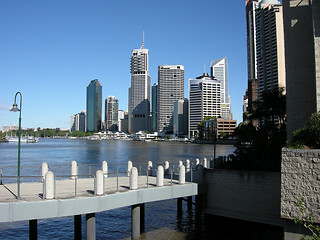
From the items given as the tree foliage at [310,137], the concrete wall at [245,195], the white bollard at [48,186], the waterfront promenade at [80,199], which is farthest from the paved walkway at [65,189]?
the tree foliage at [310,137]

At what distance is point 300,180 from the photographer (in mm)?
16062

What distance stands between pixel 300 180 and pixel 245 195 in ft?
19.2

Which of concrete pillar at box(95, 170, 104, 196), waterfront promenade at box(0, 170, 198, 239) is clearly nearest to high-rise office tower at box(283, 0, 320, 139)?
waterfront promenade at box(0, 170, 198, 239)

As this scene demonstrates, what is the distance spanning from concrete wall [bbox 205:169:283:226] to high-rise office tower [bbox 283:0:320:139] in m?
3.94

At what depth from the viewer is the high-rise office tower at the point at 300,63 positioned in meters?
21.5

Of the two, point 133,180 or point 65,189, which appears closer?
point 65,189

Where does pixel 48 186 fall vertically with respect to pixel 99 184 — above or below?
above

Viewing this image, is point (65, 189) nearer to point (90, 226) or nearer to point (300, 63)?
point (90, 226)

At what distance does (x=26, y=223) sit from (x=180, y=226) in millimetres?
11802

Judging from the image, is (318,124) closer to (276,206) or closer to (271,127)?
(276,206)

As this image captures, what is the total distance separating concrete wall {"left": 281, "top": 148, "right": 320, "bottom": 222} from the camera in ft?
51.5

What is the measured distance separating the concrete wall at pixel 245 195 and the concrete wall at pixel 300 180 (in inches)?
166

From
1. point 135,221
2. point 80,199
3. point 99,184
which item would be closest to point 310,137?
point 135,221

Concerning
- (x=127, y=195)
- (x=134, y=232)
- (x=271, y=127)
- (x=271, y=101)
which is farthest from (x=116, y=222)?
(x=271, y=101)
